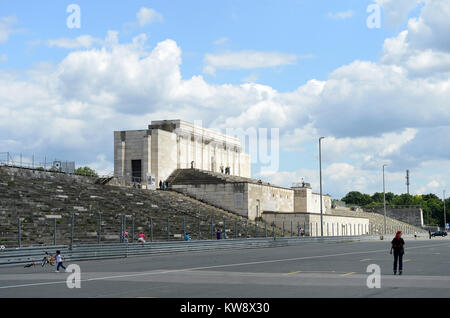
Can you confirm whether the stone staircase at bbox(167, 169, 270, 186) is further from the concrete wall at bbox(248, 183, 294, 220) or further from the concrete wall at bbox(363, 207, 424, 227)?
the concrete wall at bbox(363, 207, 424, 227)

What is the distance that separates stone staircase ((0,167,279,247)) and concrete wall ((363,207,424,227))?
252 feet

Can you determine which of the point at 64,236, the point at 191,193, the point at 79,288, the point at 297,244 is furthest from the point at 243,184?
the point at 79,288

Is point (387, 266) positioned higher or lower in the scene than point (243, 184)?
lower

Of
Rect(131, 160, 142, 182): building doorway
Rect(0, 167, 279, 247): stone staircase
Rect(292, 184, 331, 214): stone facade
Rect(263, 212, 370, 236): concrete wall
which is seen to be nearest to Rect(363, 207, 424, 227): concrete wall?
Rect(292, 184, 331, 214): stone facade

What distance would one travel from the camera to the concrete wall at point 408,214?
132 metres

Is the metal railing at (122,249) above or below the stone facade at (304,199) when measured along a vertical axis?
below

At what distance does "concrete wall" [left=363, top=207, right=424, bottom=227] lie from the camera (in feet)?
433

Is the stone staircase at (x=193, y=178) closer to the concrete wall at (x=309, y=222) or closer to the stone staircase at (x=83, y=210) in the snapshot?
the concrete wall at (x=309, y=222)

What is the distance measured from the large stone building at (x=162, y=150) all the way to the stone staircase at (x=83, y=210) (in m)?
9.83

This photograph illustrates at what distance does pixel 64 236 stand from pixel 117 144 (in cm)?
4005

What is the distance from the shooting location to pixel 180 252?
138ft

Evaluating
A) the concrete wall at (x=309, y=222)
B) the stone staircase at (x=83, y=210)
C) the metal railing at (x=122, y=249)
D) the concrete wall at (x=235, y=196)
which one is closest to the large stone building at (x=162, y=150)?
the concrete wall at (x=235, y=196)
